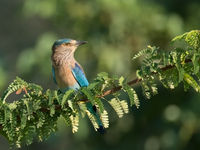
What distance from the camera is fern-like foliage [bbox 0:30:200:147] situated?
347 cm

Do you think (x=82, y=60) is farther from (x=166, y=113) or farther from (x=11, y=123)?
(x=11, y=123)

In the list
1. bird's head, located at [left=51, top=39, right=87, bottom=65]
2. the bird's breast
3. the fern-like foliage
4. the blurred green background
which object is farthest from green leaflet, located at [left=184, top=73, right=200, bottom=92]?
the blurred green background

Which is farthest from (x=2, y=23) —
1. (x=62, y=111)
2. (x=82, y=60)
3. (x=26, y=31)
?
(x=62, y=111)

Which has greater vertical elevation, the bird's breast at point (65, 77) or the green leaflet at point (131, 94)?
the bird's breast at point (65, 77)

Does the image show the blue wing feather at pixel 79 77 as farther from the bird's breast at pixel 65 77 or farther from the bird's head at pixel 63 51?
the bird's head at pixel 63 51

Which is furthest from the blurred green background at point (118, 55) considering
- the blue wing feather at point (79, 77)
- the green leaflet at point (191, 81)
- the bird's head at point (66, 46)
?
the green leaflet at point (191, 81)

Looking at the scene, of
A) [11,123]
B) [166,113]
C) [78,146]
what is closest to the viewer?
[11,123]

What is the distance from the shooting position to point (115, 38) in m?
10.5

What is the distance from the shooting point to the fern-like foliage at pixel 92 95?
3471 mm

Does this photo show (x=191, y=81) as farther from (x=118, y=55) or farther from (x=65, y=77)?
(x=118, y=55)

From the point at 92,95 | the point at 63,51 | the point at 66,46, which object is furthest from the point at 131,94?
the point at 66,46

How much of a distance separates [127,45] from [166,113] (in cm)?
141

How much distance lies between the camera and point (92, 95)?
139 inches

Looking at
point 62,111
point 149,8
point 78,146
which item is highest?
point 149,8
